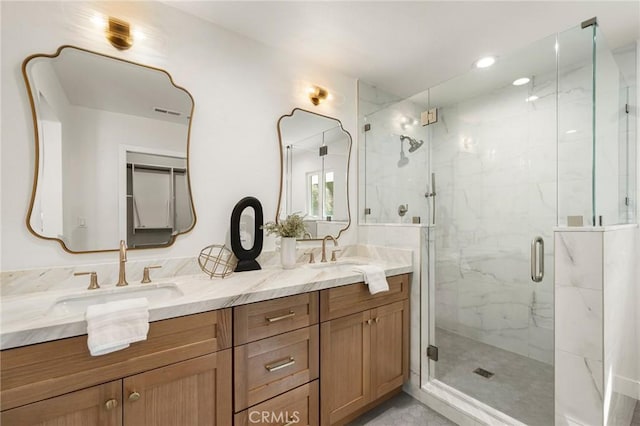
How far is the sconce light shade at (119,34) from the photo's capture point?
1.52 metres

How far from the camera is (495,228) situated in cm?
243

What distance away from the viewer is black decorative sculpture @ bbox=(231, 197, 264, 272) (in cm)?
180

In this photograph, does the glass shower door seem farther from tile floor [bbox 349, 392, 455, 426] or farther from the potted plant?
the potted plant

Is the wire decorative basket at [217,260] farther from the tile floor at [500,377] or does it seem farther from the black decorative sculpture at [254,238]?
the tile floor at [500,377]

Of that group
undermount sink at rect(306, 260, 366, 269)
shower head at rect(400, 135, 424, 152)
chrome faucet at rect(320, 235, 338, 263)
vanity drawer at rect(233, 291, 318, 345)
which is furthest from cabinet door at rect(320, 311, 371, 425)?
shower head at rect(400, 135, 424, 152)

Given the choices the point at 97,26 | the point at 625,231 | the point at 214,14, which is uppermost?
the point at 214,14

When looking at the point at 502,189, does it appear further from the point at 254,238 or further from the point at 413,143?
the point at 254,238

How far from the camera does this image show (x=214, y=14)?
175 cm

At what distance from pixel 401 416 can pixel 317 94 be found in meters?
2.45

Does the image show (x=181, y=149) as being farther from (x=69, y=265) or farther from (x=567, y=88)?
(x=567, y=88)

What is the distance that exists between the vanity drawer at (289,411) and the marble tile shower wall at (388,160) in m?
1.49

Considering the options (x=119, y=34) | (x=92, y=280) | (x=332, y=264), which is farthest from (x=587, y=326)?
(x=119, y=34)

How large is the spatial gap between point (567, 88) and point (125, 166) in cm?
258

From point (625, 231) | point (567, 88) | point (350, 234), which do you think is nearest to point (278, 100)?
point (350, 234)
